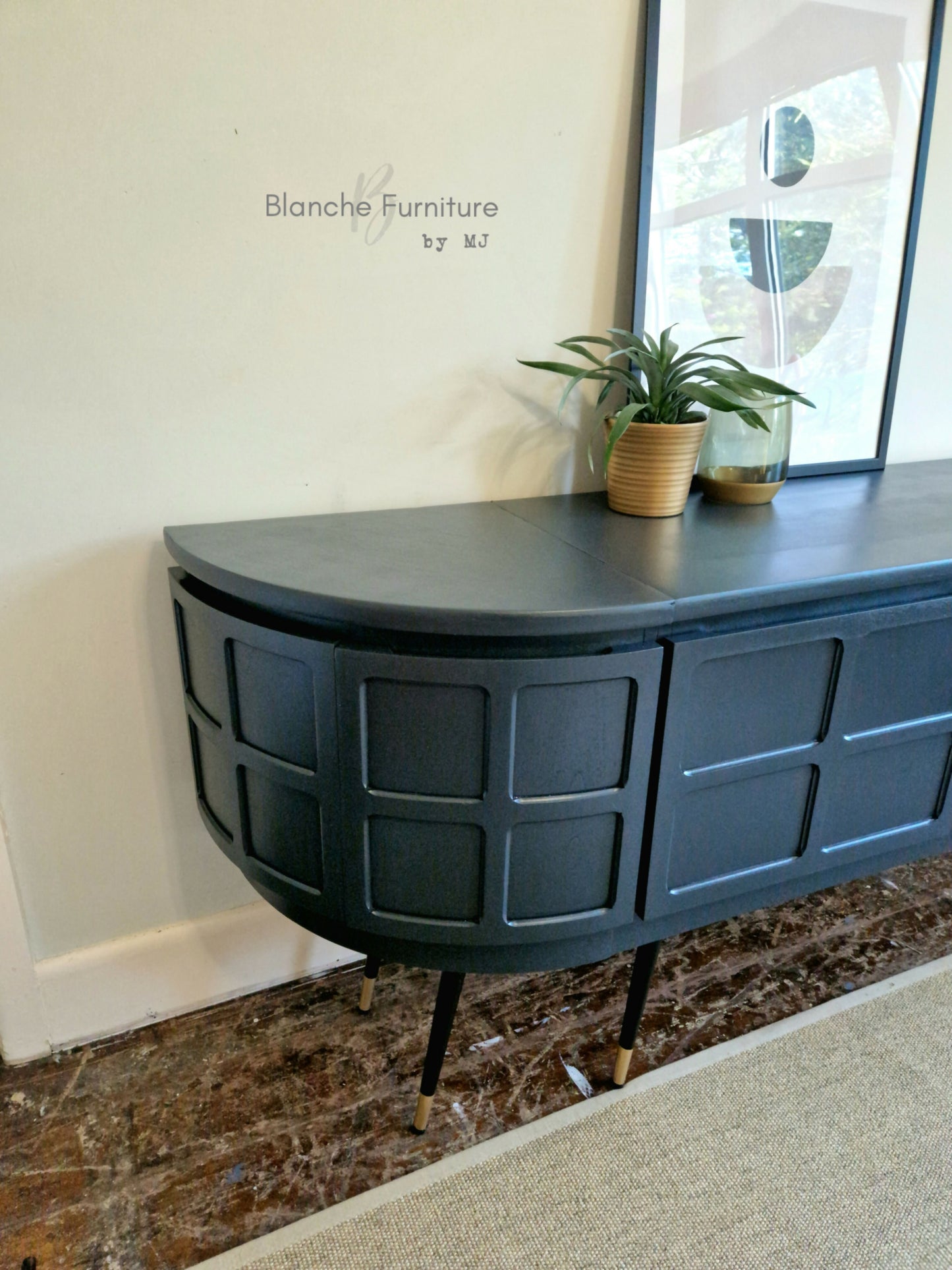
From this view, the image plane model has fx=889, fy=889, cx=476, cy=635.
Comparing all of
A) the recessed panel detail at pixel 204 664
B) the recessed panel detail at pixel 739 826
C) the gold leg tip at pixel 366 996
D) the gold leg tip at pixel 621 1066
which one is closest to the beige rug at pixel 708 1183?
the gold leg tip at pixel 621 1066

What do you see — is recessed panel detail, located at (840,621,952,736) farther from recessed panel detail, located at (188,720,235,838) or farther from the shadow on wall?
the shadow on wall

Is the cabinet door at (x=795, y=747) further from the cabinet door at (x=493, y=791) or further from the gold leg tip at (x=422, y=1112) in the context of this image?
the gold leg tip at (x=422, y=1112)

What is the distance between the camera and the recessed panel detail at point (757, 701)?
3.19 feet

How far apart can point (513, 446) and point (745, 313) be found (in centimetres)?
42

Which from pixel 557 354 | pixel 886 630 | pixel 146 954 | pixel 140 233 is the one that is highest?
pixel 140 233

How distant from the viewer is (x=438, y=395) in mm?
1226

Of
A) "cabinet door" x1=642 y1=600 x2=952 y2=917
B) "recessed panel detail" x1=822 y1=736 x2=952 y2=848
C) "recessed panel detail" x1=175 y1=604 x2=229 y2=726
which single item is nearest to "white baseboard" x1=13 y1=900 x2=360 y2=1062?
"recessed panel detail" x1=175 y1=604 x2=229 y2=726

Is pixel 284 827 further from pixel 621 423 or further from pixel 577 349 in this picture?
pixel 577 349

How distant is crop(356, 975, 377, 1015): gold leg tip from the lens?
4.44ft

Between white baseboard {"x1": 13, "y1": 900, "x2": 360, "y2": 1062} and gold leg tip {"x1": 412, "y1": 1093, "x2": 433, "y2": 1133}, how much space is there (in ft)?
0.72

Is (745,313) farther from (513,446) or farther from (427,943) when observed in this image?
(427,943)

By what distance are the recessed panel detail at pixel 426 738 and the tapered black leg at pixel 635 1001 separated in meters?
0.41

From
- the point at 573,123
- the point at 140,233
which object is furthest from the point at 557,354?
the point at 140,233

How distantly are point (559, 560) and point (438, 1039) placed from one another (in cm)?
63
